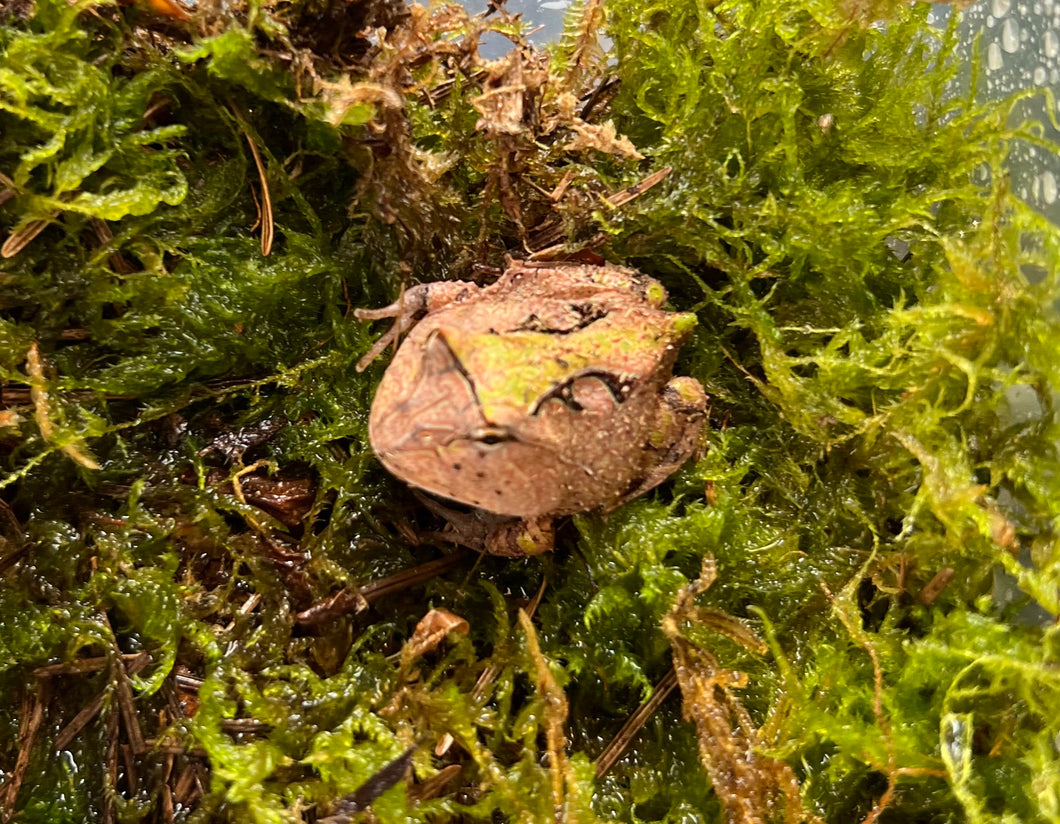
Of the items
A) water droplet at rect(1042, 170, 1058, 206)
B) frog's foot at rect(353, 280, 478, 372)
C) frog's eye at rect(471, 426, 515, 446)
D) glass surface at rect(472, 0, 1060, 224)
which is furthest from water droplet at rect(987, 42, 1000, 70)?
frog's eye at rect(471, 426, 515, 446)

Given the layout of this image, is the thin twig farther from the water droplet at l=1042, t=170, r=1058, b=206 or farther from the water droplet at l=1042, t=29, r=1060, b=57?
the water droplet at l=1042, t=29, r=1060, b=57

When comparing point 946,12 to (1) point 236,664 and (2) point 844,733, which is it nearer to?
(2) point 844,733

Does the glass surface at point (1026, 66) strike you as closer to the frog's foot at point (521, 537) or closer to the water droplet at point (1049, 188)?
the water droplet at point (1049, 188)

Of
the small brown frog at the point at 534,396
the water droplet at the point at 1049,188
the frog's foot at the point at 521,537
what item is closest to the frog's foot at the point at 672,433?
the small brown frog at the point at 534,396

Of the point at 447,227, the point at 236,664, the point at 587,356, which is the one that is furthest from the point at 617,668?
the point at 447,227

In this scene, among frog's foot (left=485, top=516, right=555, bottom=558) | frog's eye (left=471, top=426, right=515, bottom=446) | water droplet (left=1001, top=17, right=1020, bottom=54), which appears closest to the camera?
frog's eye (left=471, top=426, right=515, bottom=446)

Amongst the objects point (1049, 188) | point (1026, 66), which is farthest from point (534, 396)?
point (1026, 66)
